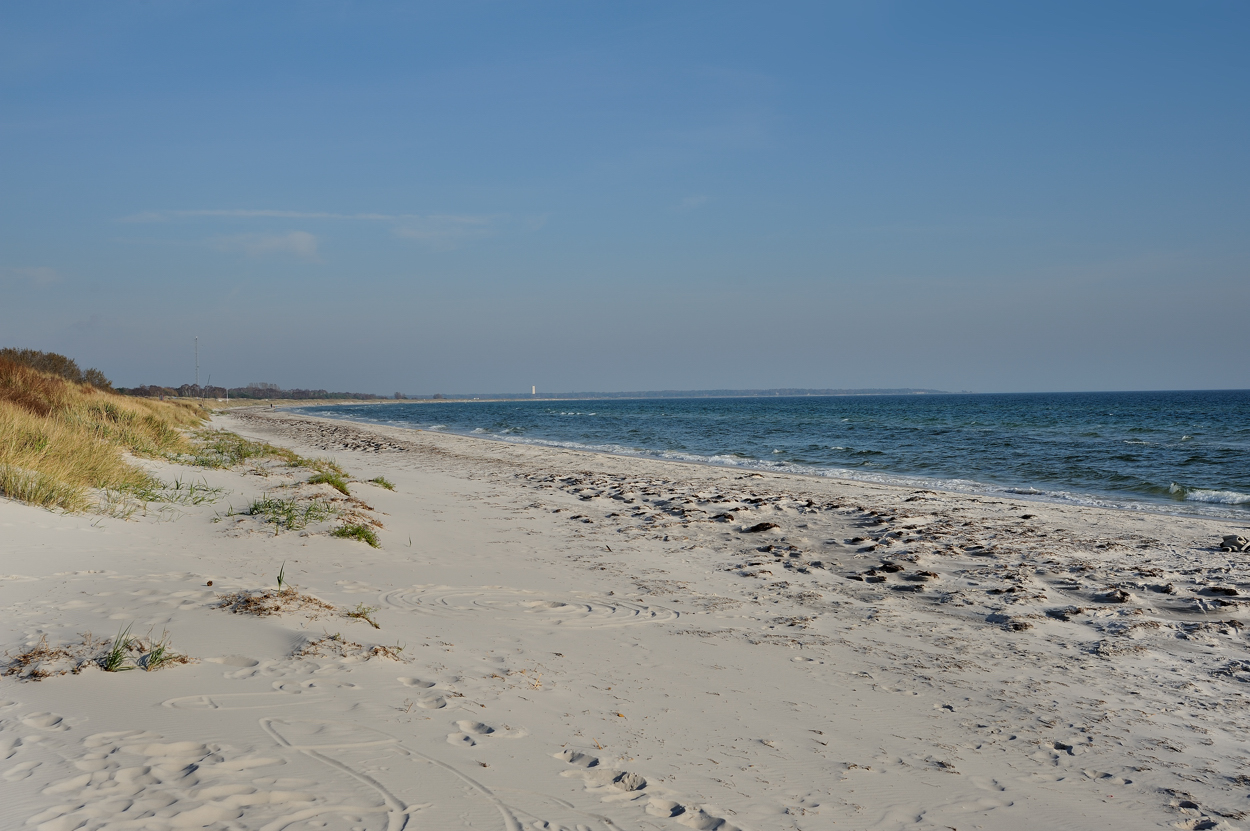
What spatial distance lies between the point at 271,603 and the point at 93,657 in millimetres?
1206

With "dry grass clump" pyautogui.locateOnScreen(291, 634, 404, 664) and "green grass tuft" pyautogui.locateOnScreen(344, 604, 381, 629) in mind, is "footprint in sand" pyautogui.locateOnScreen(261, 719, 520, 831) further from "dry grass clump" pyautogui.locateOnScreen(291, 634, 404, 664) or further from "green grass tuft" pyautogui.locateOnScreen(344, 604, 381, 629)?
"green grass tuft" pyautogui.locateOnScreen(344, 604, 381, 629)

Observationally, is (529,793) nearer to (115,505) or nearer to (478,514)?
(115,505)

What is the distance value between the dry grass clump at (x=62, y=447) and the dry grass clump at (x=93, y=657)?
15.3 feet

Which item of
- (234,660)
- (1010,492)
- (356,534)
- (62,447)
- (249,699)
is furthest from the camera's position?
(1010,492)

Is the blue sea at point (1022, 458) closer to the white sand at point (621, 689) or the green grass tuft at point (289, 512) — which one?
the white sand at point (621, 689)

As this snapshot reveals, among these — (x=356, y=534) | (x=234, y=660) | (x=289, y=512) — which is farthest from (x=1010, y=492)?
(x=234, y=660)

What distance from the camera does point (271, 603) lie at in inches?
205

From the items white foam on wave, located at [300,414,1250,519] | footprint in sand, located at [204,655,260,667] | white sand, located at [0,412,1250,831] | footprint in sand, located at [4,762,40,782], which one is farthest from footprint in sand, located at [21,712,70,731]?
white foam on wave, located at [300,414,1250,519]

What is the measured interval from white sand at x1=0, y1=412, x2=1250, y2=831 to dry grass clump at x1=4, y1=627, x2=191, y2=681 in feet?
0.30

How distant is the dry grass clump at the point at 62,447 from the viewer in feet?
26.0

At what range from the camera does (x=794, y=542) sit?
31.9ft

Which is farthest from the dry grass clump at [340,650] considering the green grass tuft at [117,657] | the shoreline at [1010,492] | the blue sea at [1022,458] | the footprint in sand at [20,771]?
the blue sea at [1022,458]

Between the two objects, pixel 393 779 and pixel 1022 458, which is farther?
pixel 1022 458

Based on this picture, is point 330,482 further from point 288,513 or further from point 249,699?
point 249,699
